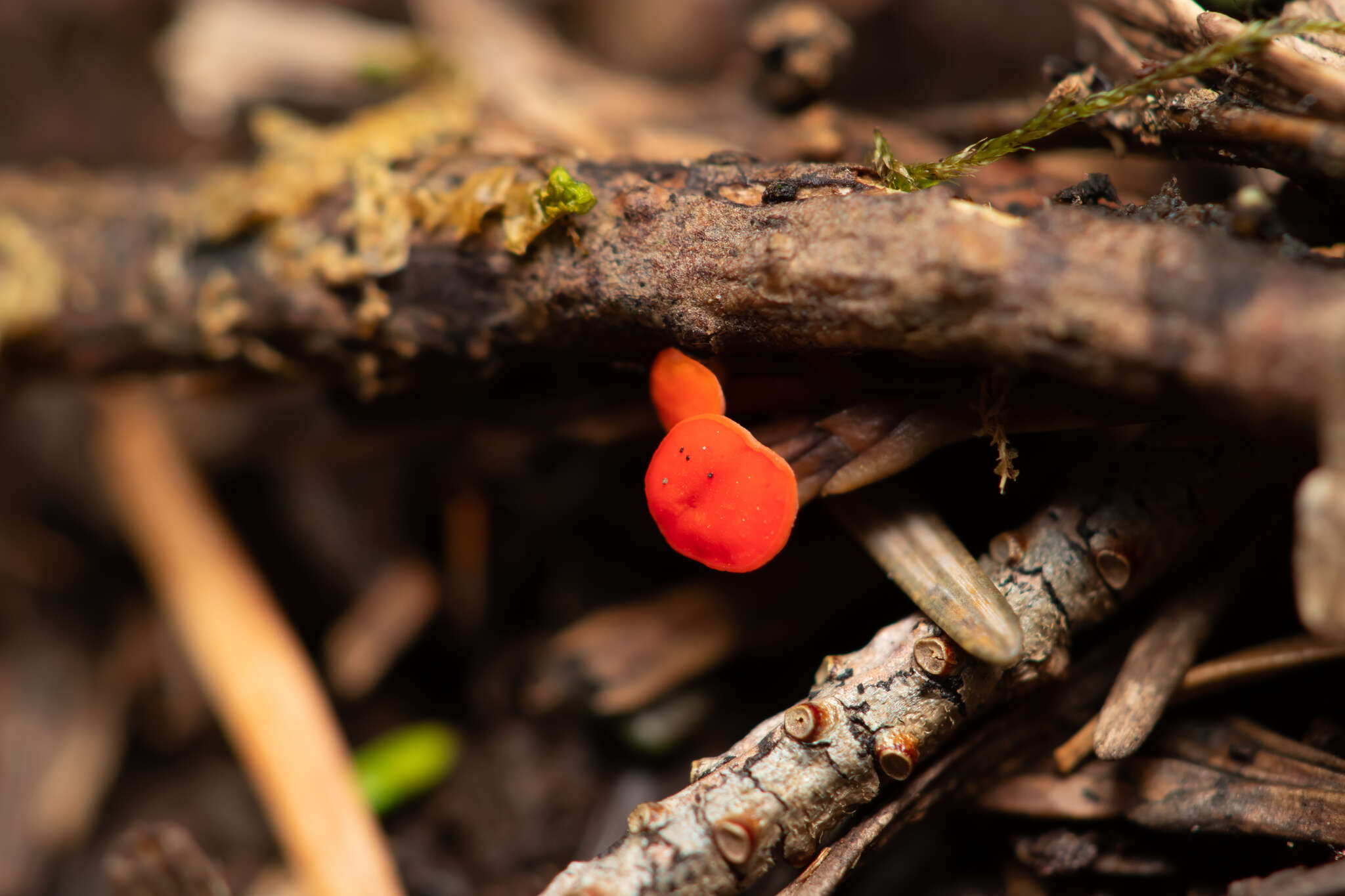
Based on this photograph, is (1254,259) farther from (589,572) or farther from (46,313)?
(46,313)

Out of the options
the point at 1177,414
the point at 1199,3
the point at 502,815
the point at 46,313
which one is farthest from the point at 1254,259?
the point at 46,313

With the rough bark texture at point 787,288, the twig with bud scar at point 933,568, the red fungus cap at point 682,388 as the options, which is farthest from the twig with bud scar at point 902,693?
the red fungus cap at point 682,388

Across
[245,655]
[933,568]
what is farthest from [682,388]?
[245,655]

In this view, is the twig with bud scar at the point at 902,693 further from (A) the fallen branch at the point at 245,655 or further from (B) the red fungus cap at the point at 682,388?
(A) the fallen branch at the point at 245,655

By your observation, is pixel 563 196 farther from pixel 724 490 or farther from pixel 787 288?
pixel 724 490

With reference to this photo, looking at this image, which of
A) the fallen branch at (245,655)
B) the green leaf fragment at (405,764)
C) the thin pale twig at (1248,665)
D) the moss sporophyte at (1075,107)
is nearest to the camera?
the moss sporophyte at (1075,107)
